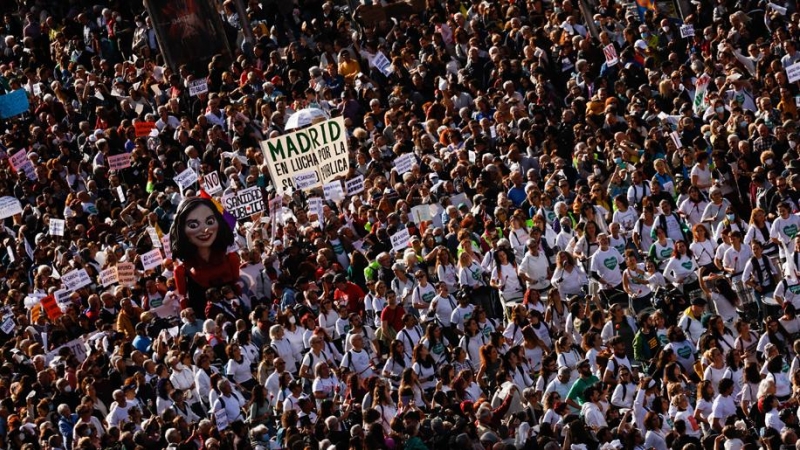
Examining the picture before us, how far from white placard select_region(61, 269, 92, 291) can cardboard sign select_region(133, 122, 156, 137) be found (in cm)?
465

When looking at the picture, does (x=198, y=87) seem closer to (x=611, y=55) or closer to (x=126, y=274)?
(x=126, y=274)

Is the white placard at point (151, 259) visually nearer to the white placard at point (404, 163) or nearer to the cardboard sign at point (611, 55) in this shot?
the white placard at point (404, 163)

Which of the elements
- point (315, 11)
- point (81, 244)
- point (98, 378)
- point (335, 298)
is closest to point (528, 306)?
point (335, 298)

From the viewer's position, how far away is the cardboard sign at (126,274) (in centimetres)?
3216

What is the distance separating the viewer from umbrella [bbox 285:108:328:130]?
33781 millimetres

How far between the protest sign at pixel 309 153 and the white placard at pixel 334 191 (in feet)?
0.38

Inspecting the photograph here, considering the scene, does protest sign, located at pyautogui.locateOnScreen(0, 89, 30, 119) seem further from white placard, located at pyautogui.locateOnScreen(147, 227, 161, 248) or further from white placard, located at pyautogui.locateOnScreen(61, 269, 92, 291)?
white placard, located at pyautogui.locateOnScreen(61, 269, 92, 291)

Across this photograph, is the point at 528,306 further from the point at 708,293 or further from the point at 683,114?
the point at 683,114

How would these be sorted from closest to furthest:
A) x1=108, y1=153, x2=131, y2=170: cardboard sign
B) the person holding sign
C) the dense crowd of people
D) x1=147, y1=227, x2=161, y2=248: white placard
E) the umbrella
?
the dense crowd of people
the person holding sign
x1=147, y1=227, x2=161, y2=248: white placard
the umbrella
x1=108, y1=153, x2=131, y2=170: cardboard sign

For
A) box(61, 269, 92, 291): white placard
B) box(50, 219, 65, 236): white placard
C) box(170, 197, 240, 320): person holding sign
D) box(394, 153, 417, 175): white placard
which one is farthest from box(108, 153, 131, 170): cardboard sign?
box(394, 153, 417, 175): white placard

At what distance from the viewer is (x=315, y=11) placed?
3947cm

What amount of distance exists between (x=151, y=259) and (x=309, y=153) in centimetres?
281

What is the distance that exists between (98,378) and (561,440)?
7587mm

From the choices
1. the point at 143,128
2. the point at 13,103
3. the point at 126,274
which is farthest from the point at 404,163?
the point at 13,103
